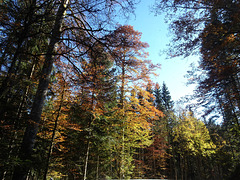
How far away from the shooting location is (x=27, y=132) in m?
3.62

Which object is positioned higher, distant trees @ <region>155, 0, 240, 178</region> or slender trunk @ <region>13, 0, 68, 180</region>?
distant trees @ <region>155, 0, 240, 178</region>

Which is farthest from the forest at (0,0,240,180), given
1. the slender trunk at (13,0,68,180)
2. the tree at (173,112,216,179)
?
the tree at (173,112,216,179)

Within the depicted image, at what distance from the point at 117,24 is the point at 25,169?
450cm

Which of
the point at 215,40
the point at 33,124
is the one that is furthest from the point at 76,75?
the point at 215,40

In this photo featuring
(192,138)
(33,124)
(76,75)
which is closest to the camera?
(33,124)

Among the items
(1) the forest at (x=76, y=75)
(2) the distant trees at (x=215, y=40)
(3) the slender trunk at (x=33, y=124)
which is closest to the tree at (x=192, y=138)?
(1) the forest at (x=76, y=75)

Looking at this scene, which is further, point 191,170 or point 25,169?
point 191,170

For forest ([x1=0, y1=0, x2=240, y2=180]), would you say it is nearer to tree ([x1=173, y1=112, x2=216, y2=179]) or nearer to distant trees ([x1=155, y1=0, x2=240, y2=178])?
distant trees ([x1=155, y1=0, x2=240, y2=178])

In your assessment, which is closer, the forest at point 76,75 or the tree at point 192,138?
the forest at point 76,75

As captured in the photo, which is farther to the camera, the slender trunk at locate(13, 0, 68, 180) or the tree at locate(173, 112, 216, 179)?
the tree at locate(173, 112, 216, 179)

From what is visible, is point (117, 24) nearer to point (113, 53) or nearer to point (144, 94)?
point (113, 53)

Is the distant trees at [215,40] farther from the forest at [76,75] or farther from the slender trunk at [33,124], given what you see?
the slender trunk at [33,124]

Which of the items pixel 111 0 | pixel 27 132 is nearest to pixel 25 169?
pixel 27 132

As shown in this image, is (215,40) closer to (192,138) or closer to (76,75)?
(76,75)
